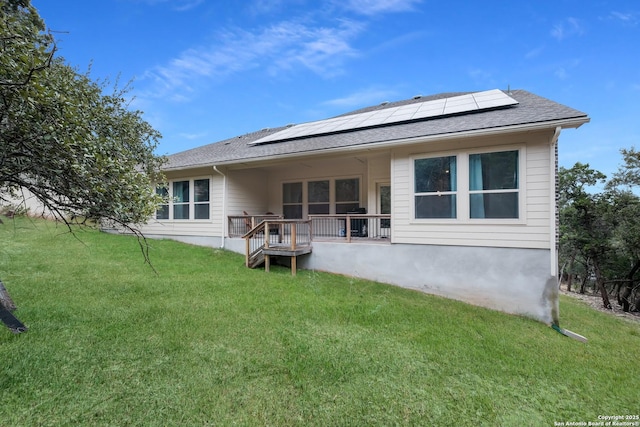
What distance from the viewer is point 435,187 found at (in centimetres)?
667

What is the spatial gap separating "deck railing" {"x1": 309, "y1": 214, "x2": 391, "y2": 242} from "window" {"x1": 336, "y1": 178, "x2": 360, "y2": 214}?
76cm

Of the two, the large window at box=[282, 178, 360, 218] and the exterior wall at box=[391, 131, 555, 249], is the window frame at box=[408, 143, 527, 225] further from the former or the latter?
the large window at box=[282, 178, 360, 218]

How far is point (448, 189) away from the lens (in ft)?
21.5

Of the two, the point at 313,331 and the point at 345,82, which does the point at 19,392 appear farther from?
the point at 345,82

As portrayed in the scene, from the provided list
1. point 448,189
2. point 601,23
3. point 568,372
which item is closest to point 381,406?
point 568,372

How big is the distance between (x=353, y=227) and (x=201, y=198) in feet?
18.3

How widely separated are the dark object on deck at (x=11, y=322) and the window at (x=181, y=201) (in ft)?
24.2

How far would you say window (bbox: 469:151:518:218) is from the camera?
5973 mm

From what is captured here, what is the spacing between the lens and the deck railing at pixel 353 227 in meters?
7.82

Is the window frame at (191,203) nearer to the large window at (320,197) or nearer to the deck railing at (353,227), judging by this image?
the large window at (320,197)

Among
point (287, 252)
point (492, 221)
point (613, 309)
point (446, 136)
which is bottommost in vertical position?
point (613, 309)

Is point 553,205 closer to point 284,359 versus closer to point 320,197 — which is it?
point 284,359

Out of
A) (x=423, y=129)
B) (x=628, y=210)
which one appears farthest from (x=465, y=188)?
(x=628, y=210)

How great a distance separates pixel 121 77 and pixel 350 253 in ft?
21.6
